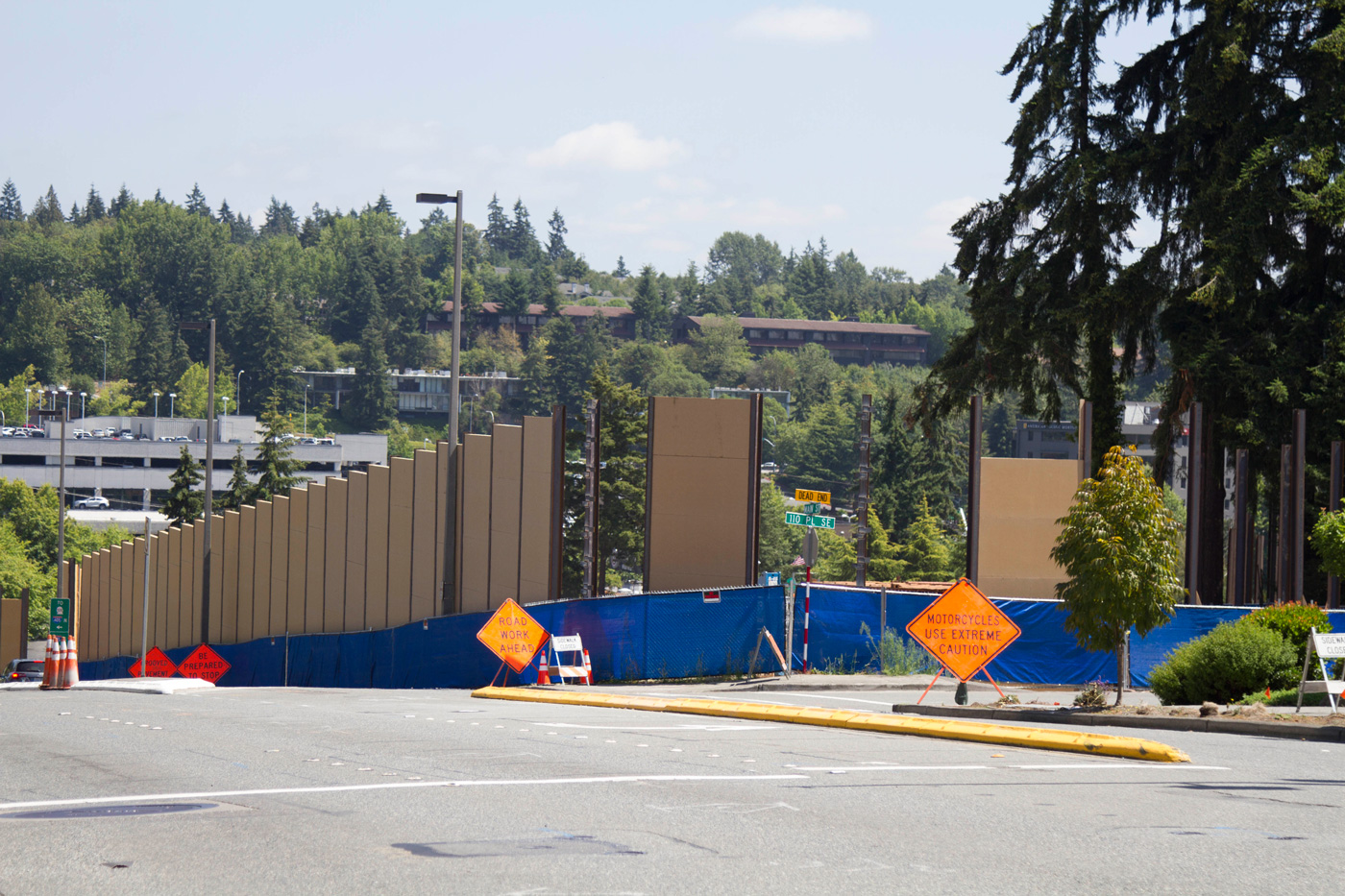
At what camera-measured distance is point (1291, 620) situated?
70.9 feet

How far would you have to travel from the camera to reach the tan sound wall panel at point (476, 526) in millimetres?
36469

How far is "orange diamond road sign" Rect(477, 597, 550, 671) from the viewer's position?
87.9 ft

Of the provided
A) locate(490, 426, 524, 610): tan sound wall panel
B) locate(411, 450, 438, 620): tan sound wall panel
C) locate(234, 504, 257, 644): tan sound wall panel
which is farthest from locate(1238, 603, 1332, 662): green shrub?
locate(234, 504, 257, 644): tan sound wall panel

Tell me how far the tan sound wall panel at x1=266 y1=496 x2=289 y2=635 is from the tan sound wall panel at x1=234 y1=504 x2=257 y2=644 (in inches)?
79.6

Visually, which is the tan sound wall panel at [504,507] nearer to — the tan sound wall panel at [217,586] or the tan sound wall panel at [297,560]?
the tan sound wall panel at [297,560]

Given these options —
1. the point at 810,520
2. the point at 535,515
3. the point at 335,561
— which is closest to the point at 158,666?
the point at 335,561

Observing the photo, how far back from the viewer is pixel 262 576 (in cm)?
5019

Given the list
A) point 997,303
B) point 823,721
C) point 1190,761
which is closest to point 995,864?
point 1190,761

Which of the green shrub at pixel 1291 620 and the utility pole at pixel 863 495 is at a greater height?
the utility pole at pixel 863 495

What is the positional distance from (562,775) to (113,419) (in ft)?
586

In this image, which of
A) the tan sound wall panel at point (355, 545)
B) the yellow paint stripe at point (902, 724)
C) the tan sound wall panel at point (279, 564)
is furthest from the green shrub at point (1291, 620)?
the tan sound wall panel at point (279, 564)

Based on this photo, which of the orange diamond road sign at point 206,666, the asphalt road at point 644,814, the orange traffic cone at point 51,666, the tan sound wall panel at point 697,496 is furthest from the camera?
the orange diamond road sign at point 206,666

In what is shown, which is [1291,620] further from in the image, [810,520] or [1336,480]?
[1336,480]

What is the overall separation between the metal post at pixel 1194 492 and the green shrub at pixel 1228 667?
38.8 ft
